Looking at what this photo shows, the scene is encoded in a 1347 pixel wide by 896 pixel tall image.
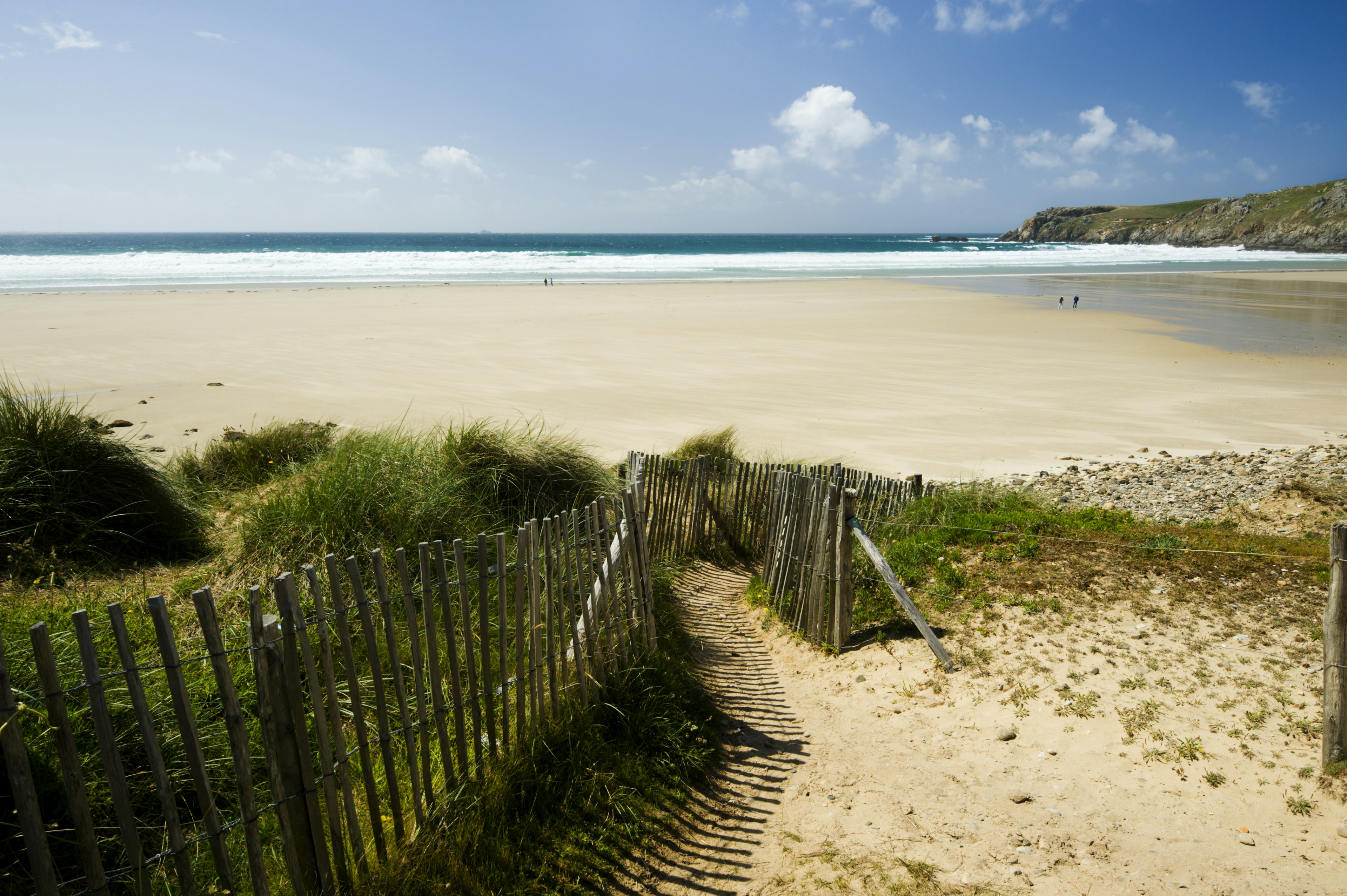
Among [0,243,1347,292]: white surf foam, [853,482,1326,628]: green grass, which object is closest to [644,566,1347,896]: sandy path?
[853,482,1326,628]: green grass

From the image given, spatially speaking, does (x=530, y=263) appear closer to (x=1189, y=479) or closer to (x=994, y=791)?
(x=1189, y=479)

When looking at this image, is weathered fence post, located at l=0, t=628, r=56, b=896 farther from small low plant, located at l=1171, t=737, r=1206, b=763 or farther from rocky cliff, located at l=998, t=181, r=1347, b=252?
rocky cliff, located at l=998, t=181, r=1347, b=252

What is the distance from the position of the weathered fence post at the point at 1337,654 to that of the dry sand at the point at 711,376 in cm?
780

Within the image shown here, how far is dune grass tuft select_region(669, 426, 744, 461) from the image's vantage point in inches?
400

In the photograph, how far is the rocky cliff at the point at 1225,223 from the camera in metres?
96.6

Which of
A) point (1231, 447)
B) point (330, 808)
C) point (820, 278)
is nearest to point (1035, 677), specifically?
point (330, 808)

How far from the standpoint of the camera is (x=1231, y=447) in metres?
12.8

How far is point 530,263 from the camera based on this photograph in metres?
65.8

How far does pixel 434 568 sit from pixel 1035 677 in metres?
4.64

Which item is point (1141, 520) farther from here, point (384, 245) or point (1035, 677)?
point (384, 245)

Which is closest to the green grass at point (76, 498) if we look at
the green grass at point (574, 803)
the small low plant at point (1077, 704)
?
the green grass at point (574, 803)

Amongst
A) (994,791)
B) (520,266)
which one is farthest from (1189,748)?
(520,266)

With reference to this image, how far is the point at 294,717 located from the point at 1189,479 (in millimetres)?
11357

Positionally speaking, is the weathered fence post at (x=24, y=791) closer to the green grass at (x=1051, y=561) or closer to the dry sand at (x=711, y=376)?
the green grass at (x=1051, y=561)
